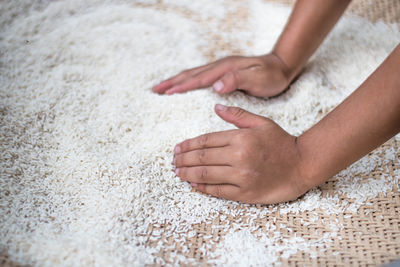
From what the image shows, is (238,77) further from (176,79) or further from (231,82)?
(176,79)

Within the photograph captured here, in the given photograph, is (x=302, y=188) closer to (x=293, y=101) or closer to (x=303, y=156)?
(x=303, y=156)

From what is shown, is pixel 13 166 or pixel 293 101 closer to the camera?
pixel 13 166

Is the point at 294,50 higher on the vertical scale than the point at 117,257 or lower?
higher

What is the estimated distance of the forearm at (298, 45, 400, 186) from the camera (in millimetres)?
591

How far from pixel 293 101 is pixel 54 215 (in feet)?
1.90

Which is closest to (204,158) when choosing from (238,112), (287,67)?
(238,112)

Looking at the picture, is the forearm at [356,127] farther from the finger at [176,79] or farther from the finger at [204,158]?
the finger at [176,79]

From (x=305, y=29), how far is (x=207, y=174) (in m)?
0.45

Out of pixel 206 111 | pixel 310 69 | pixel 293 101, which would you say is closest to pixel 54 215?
pixel 206 111

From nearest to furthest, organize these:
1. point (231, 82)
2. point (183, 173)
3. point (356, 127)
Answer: point (356, 127) < point (183, 173) < point (231, 82)

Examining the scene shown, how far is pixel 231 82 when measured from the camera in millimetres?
854

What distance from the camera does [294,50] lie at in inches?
35.9

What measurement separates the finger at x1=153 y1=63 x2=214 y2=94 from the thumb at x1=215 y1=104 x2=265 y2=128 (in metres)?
0.19

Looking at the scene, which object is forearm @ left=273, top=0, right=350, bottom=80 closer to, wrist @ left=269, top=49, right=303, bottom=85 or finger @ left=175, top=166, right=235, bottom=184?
wrist @ left=269, top=49, right=303, bottom=85
